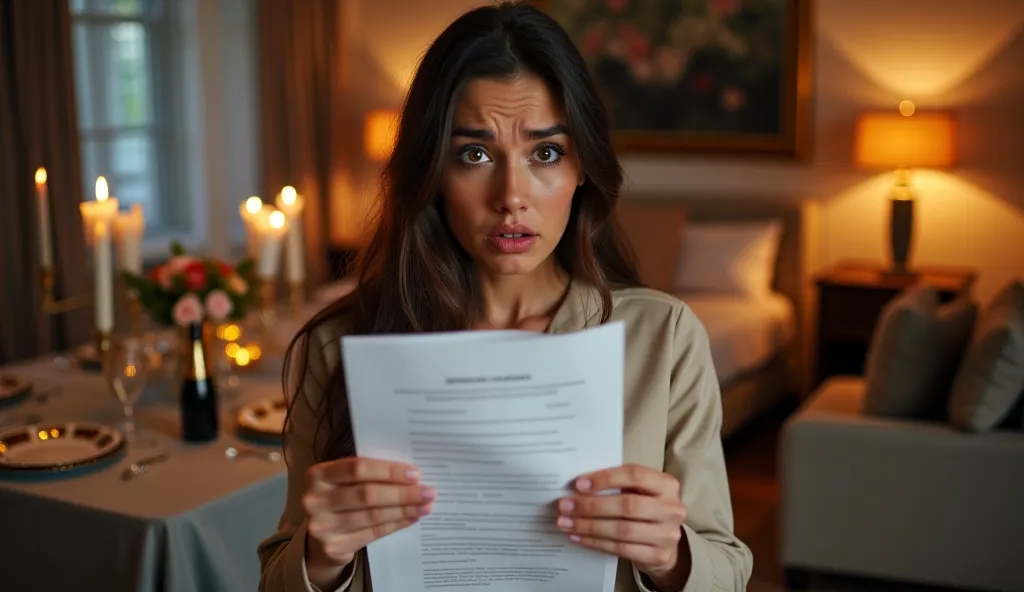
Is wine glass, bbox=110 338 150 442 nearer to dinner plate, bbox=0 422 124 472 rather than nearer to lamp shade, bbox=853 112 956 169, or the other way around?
dinner plate, bbox=0 422 124 472

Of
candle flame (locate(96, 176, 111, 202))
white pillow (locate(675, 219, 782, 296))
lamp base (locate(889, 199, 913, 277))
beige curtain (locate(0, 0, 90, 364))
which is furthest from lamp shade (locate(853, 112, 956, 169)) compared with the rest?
beige curtain (locate(0, 0, 90, 364))

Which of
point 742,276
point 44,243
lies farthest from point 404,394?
point 742,276

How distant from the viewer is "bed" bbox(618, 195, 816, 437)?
4.99 meters

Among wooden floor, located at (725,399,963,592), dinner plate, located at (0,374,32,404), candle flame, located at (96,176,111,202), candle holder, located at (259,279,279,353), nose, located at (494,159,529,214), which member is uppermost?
nose, located at (494,159,529,214)

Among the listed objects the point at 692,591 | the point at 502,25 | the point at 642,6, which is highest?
the point at 642,6

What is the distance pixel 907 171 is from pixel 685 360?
12.7ft

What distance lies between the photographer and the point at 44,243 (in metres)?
3.01

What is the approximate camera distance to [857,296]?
16.1 ft

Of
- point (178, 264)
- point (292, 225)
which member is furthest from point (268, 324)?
point (178, 264)

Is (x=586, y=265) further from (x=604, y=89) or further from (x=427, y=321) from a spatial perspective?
(x=604, y=89)

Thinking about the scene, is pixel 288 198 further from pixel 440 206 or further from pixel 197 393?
pixel 440 206

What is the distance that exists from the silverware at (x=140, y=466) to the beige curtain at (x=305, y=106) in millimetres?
3729

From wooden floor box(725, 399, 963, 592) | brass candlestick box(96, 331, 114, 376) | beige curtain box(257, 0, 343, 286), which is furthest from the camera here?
beige curtain box(257, 0, 343, 286)

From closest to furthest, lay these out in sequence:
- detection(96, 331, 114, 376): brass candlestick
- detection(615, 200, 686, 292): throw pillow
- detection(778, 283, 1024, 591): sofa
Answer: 1. detection(96, 331, 114, 376): brass candlestick
2. detection(778, 283, 1024, 591): sofa
3. detection(615, 200, 686, 292): throw pillow
